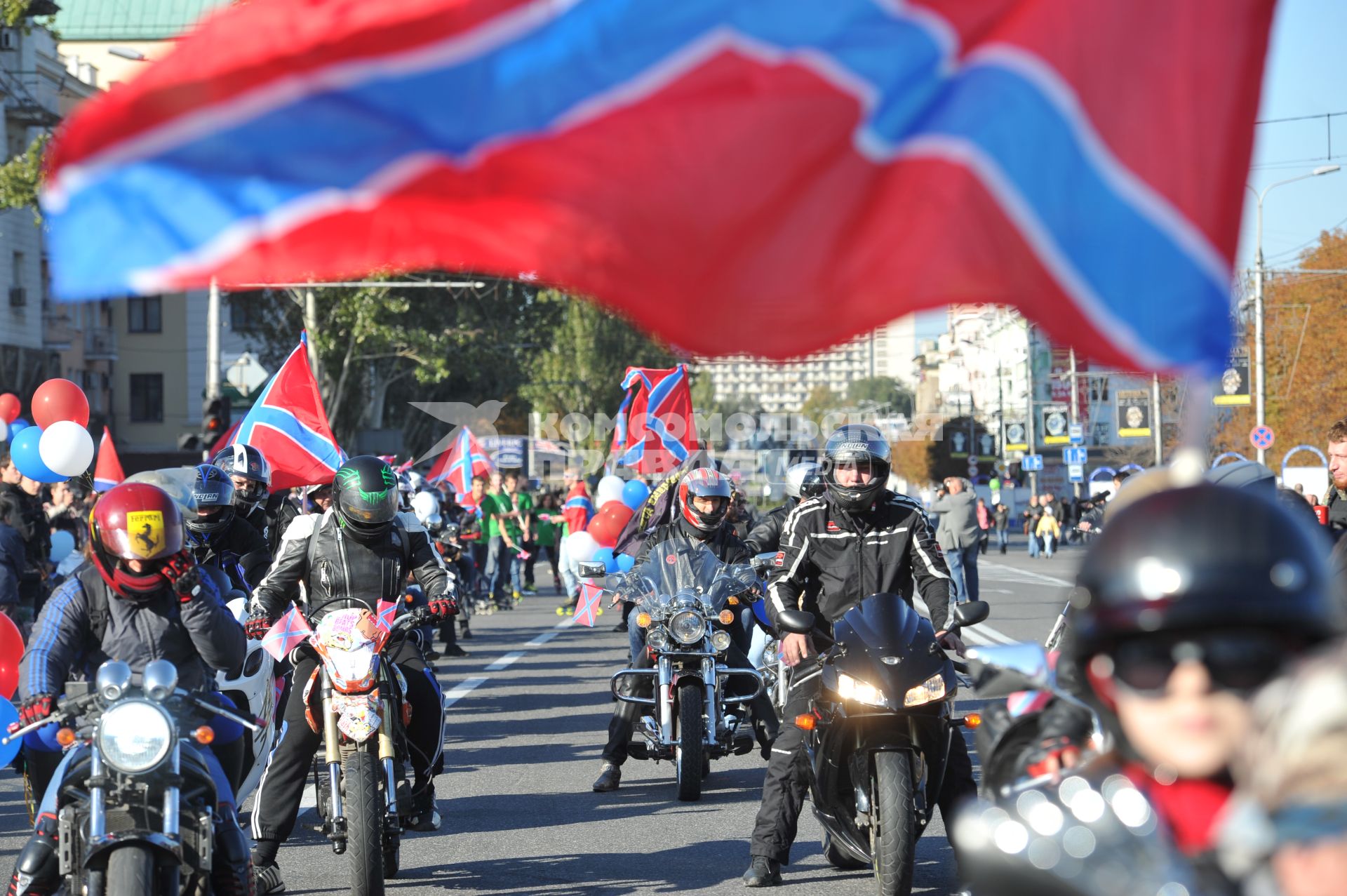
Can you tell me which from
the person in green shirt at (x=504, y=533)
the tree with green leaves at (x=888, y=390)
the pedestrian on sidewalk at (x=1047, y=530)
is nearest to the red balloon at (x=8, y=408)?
the person in green shirt at (x=504, y=533)

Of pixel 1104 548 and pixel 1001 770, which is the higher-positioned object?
pixel 1104 548

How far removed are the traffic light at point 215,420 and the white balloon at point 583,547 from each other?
6.57 meters

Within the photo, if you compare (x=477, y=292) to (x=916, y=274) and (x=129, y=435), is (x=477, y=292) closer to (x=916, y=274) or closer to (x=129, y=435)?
(x=129, y=435)

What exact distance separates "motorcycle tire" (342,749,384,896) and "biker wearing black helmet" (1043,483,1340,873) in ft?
15.9

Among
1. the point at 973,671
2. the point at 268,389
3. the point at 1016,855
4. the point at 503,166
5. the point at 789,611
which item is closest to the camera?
the point at 1016,855

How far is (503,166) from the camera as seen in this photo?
11.5 ft

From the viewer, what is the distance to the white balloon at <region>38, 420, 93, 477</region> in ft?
43.7

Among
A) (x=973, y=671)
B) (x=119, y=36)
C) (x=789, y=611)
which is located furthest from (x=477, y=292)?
(x=973, y=671)

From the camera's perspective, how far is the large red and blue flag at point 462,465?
30.4 metres

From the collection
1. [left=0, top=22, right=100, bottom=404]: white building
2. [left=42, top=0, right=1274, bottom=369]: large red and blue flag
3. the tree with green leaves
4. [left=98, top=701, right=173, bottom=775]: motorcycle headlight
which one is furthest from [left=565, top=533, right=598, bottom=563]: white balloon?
[left=0, top=22, right=100, bottom=404]: white building

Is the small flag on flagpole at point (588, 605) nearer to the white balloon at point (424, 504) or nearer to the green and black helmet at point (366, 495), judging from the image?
the white balloon at point (424, 504)

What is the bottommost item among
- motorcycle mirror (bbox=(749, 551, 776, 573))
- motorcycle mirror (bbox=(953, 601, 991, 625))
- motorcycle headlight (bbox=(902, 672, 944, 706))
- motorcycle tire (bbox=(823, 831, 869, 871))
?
motorcycle tire (bbox=(823, 831, 869, 871))

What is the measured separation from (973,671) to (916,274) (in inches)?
51.6

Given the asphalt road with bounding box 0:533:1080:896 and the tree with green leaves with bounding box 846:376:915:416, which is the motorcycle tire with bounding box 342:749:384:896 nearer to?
the asphalt road with bounding box 0:533:1080:896
